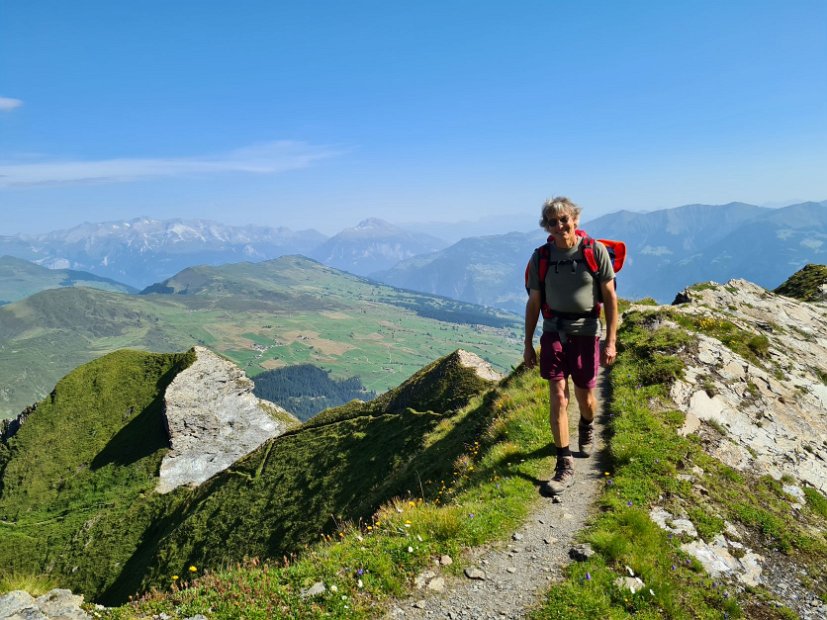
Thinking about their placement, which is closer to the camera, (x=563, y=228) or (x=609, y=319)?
(x=563, y=228)

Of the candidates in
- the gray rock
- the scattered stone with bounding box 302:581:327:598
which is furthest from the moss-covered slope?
the scattered stone with bounding box 302:581:327:598

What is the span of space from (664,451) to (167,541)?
55868 mm

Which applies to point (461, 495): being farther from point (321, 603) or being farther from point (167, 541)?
point (167, 541)

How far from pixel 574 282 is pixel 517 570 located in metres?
6.52

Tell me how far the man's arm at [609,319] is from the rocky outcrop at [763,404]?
576cm

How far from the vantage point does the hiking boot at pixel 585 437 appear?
13.1 metres

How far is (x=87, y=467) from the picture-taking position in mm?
79062

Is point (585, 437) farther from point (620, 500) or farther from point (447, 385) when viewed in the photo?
point (447, 385)

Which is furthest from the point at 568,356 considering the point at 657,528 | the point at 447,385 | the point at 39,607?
the point at 447,385

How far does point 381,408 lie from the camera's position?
55.4 m

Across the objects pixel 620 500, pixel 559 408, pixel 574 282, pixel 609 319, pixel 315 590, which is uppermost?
pixel 574 282

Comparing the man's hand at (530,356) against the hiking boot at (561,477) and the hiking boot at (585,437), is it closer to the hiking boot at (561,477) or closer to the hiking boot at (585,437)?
the hiking boot at (585,437)

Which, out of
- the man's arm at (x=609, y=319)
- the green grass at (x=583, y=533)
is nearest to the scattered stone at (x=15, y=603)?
the green grass at (x=583, y=533)

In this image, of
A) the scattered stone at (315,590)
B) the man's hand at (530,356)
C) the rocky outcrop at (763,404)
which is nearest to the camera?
the scattered stone at (315,590)
